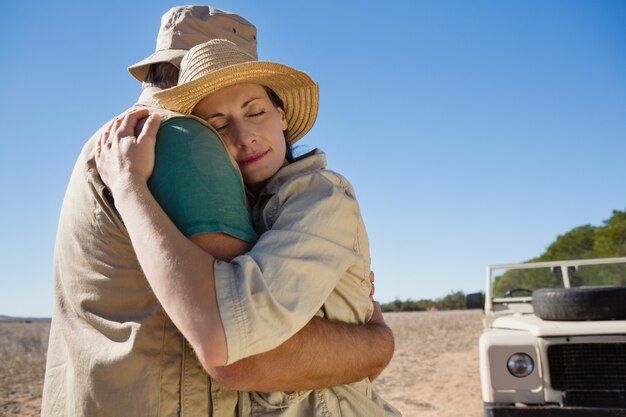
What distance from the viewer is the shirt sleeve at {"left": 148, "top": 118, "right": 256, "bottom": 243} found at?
4.53 feet

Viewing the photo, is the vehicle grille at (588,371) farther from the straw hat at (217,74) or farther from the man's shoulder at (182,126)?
the man's shoulder at (182,126)

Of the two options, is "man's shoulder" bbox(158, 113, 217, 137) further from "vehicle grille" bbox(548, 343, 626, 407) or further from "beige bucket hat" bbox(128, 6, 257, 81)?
"vehicle grille" bbox(548, 343, 626, 407)

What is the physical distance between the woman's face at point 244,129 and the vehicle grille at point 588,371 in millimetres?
3411

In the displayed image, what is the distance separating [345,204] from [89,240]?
0.65 m

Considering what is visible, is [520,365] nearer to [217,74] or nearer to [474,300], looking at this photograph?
[474,300]

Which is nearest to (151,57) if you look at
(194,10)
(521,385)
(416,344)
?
(194,10)

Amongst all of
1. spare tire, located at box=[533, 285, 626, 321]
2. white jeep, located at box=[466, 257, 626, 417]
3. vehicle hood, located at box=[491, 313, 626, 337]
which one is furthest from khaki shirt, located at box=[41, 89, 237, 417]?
spare tire, located at box=[533, 285, 626, 321]

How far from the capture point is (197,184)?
54.7 inches

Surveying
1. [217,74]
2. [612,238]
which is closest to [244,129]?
[217,74]

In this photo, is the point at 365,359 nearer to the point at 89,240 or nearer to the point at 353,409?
the point at 353,409

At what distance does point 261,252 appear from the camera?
1378mm

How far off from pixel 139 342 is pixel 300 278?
412 millimetres

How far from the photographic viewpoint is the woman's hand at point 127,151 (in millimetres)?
1447

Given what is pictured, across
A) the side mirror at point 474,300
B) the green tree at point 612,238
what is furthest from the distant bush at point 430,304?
the side mirror at point 474,300
